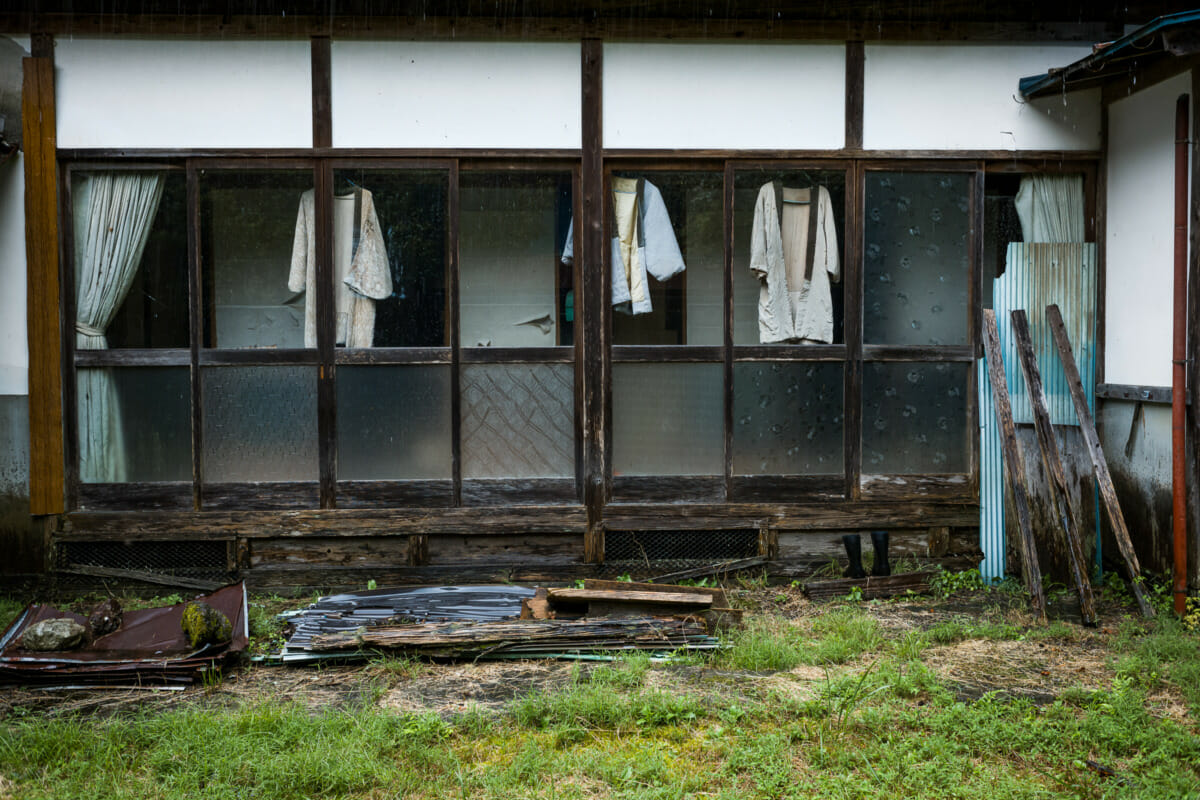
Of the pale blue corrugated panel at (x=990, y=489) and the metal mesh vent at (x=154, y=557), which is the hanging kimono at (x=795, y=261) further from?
the metal mesh vent at (x=154, y=557)

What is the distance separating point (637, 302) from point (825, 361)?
1.42 meters

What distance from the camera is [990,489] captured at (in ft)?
21.0

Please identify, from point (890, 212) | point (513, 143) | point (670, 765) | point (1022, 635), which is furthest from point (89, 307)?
point (1022, 635)

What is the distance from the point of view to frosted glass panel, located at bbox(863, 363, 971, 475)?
661 centimetres

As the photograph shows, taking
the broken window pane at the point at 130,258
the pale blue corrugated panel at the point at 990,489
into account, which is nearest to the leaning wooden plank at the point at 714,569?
the pale blue corrugated panel at the point at 990,489

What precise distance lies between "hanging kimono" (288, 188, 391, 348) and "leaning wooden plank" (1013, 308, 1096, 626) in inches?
174

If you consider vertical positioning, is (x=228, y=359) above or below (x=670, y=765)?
above

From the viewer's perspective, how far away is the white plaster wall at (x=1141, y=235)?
5871 millimetres

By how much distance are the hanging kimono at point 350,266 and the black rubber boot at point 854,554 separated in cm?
360

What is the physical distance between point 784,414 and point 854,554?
110cm

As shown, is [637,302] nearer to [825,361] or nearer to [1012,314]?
[825,361]

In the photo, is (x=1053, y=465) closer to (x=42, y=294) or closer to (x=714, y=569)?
(x=714, y=569)

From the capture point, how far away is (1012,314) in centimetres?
636

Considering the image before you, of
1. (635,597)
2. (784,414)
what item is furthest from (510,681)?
(784,414)
